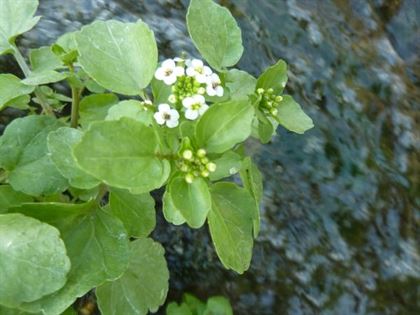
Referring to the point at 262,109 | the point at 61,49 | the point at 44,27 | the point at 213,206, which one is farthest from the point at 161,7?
the point at 213,206

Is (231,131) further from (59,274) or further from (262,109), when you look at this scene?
(59,274)

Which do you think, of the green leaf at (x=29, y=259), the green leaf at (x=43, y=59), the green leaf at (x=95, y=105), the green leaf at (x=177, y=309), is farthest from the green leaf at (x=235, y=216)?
the green leaf at (x=177, y=309)

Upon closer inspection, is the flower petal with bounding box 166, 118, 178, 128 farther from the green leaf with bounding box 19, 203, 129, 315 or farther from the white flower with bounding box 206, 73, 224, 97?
the green leaf with bounding box 19, 203, 129, 315

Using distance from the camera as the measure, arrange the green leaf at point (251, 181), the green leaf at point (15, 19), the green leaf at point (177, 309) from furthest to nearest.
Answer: the green leaf at point (177, 309) < the green leaf at point (15, 19) < the green leaf at point (251, 181)

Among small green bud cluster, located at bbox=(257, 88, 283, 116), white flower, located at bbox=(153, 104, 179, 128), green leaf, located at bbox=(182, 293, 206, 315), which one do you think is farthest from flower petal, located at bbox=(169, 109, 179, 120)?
green leaf, located at bbox=(182, 293, 206, 315)

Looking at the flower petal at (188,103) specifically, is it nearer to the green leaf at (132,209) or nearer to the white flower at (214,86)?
the white flower at (214,86)
